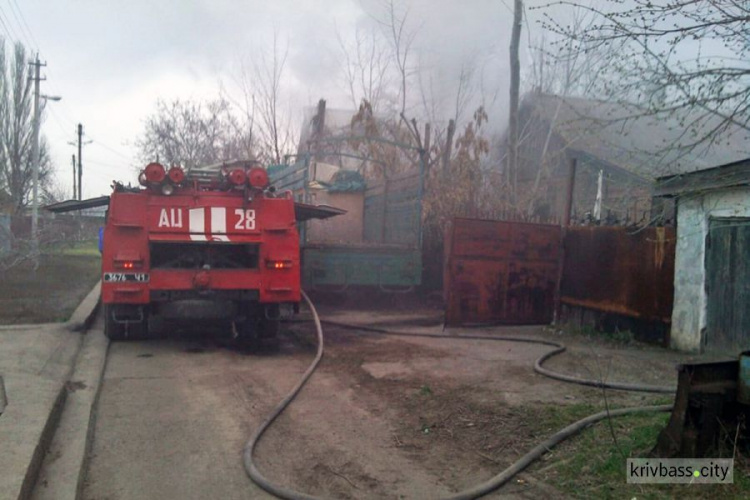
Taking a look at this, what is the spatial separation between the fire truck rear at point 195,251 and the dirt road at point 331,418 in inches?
24.5

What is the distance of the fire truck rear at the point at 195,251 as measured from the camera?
8805 millimetres

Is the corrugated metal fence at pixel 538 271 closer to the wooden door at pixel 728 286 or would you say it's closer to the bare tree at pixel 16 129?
the wooden door at pixel 728 286

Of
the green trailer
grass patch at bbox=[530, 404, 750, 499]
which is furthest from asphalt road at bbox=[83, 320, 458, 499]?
the green trailer

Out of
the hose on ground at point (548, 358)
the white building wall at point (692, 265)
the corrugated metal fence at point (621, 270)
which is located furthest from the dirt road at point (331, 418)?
the corrugated metal fence at point (621, 270)

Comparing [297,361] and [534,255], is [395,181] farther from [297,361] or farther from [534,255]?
[297,361]

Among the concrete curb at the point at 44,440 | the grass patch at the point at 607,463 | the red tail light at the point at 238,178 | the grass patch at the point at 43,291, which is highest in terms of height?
the red tail light at the point at 238,178

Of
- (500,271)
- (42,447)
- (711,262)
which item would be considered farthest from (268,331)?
(711,262)

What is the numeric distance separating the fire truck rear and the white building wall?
202 inches

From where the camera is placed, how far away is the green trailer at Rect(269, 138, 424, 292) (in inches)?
504

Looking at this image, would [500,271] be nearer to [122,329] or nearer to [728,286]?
[728,286]

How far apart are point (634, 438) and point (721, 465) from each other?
27.8 inches

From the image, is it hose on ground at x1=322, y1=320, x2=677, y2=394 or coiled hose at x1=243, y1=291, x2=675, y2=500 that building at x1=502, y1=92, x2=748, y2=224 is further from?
coiled hose at x1=243, y1=291, x2=675, y2=500

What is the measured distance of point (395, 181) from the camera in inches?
562

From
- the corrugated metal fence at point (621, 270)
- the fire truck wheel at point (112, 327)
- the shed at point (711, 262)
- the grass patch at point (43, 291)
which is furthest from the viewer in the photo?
the grass patch at point (43, 291)
